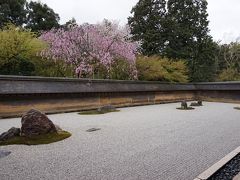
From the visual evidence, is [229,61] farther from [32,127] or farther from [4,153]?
[4,153]

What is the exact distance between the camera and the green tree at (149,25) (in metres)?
24.6

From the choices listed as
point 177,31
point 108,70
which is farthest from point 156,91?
point 177,31

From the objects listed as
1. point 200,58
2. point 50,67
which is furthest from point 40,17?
point 200,58

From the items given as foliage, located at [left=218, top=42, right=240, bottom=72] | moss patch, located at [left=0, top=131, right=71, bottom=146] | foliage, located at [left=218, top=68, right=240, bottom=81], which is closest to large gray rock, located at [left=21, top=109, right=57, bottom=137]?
moss patch, located at [left=0, top=131, right=71, bottom=146]

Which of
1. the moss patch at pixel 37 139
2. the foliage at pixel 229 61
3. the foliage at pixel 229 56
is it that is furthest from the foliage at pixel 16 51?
the foliage at pixel 229 56

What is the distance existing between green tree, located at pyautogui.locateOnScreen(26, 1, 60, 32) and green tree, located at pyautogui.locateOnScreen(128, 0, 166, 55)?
795cm

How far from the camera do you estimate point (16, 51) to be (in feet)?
47.8

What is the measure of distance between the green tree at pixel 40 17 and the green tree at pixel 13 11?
0.67m

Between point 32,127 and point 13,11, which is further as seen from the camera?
point 13,11

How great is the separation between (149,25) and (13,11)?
13159 millimetres

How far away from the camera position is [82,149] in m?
5.57

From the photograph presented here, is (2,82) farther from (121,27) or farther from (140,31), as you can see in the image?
(140,31)

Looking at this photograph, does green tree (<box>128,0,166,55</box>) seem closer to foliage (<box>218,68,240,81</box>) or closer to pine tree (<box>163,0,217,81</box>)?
pine tree (<box>163,0,217,81</box>)

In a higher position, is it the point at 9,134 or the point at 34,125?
the point at 34,125
